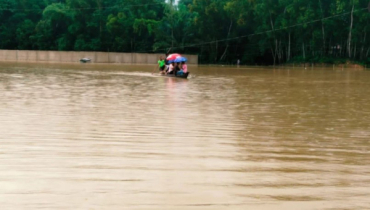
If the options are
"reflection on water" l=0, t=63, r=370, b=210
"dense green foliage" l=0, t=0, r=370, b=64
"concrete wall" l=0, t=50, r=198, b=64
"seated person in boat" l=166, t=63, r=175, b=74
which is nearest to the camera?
"reflection on water" l=0, t=63, r=370, b=210

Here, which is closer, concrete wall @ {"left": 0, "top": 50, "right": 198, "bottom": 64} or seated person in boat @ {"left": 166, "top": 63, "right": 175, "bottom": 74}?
seated person in boat @ {"left": 166, "top": 63, "right": 175, "bottom": 74}

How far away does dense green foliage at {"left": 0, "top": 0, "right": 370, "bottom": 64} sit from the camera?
54.9 m

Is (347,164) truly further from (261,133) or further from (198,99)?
(198,99)

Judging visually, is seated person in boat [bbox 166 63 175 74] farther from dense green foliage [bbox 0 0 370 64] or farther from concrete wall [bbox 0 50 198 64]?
concrete wall [bbox 0 50 198 64]

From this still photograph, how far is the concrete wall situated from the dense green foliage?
2215 millimetres

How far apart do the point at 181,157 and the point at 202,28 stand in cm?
5612

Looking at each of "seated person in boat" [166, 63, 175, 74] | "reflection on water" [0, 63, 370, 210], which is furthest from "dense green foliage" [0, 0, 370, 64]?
"reflection on water" [0, 63, 370, 210]

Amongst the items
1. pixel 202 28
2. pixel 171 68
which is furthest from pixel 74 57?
pixel 171 68

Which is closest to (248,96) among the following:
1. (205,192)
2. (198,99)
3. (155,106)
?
(198,99)

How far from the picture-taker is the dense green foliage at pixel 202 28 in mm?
54906

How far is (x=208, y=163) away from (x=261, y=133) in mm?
2723

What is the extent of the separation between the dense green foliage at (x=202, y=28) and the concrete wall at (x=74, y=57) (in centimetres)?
221

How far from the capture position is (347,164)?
6.25 meters

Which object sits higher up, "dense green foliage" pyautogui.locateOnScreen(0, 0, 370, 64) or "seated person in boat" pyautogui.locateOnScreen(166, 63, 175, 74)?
"dense green foliage" pyautogui.locateOnScreen(0, 0, 370, 64)
